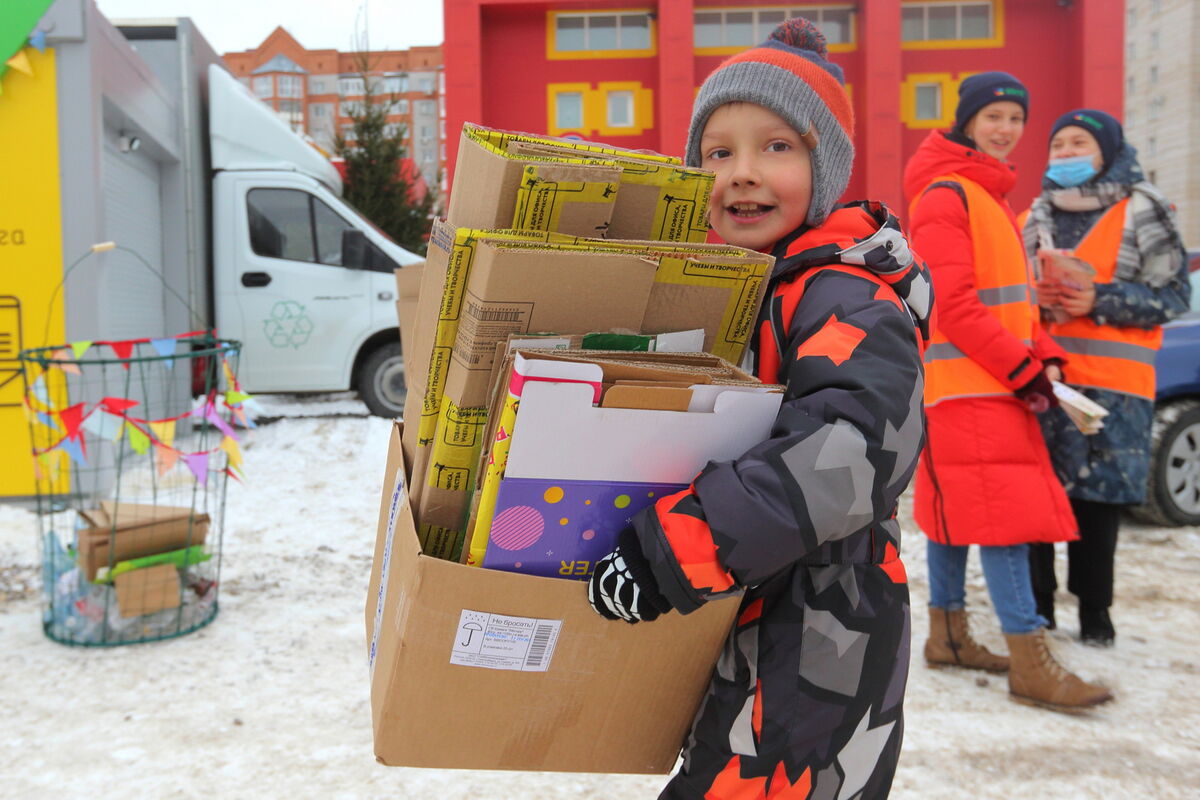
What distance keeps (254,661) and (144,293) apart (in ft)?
17.5

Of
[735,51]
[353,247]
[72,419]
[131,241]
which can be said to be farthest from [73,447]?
[735,51]

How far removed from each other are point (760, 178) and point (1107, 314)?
2.55 meters

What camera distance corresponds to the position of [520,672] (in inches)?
49.9

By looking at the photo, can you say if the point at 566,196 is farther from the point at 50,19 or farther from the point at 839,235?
the point at 50,19

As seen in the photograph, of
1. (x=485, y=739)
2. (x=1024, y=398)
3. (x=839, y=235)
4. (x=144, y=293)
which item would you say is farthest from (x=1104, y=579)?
(x=144, y=293)

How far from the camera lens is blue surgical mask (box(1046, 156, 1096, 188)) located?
3.58m

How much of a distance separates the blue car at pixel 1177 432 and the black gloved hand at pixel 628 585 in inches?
201

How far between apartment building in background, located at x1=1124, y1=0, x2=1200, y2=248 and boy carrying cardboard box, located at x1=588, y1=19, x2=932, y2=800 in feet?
157

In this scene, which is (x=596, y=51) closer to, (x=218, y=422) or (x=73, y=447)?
(x=218, y=422)

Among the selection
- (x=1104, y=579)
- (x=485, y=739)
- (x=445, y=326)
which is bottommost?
(x=1104, y=579)

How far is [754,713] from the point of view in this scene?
A: 1333 mm

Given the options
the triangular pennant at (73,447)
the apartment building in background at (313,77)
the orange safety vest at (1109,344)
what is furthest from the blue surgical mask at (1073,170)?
the apartment building in background at (313,77)

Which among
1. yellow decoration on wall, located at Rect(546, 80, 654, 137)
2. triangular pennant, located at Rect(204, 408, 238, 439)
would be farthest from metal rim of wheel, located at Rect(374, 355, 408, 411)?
yellow decoration on wall, located at Rect(546, 80, 654, 137)

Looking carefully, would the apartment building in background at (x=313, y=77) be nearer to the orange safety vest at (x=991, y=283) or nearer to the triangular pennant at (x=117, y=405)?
the triangular pennant at (x=117, y=405)
